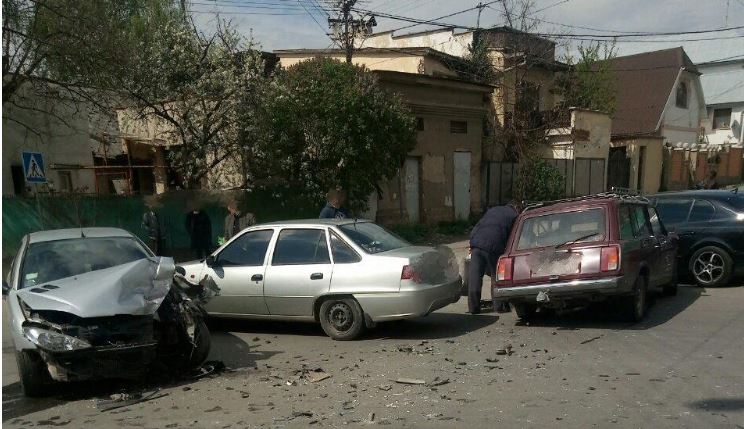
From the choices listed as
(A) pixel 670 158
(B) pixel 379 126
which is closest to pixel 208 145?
(B) pixel 379 126

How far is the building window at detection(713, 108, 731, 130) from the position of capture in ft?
149

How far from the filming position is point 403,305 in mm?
7121

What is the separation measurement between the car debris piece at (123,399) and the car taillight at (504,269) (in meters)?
4.17

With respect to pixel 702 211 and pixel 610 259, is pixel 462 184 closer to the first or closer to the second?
pixel 702 211

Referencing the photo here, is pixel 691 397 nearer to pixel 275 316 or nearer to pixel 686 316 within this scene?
pixel 686 316

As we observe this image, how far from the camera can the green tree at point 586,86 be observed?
28078 millimetres

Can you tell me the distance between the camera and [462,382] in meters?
5.64

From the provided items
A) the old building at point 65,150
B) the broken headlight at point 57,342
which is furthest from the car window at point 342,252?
the old building at point 65,150

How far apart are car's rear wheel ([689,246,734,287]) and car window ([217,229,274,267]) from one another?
6770 millimetres

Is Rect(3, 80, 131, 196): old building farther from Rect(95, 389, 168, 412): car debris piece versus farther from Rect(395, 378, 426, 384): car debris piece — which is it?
Rect(395, 378, 426, 384): car debris piece

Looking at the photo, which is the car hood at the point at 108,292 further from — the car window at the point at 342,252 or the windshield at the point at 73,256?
the car window at the point at 342,252

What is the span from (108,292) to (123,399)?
0.99 m

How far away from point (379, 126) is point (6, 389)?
11.1 meters

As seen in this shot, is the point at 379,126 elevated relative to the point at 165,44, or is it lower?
lower
